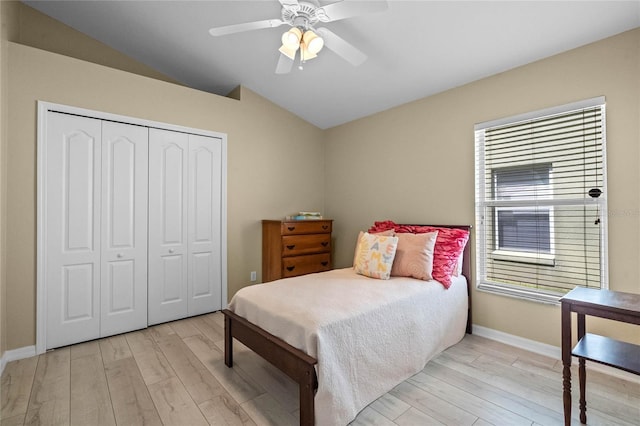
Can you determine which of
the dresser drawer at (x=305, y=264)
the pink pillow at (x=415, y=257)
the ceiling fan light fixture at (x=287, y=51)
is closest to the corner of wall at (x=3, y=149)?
the ceiling fan light fixture at (x=287, y=51)

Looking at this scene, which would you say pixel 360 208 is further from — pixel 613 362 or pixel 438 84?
pixel 613 362

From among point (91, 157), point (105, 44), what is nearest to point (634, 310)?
point (91, 157)

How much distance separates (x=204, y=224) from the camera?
3.34m

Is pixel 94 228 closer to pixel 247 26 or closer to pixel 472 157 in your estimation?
pixel 247 26

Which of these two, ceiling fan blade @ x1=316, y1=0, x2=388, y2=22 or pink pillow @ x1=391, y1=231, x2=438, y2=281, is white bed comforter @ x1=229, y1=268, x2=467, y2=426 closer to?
pink pillow @ x1=391, y1=231, x2=438, y2=281

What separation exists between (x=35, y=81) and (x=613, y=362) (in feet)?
14.1

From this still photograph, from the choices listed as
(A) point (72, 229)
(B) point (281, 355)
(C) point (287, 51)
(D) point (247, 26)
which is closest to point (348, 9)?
(C) point (287, 51)

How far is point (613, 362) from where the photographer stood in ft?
4.59

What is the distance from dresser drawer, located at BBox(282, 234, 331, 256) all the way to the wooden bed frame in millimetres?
1373

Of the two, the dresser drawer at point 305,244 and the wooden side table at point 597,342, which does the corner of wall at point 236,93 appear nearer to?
the dresser drawer at point 305,244

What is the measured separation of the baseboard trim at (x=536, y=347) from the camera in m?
2.04

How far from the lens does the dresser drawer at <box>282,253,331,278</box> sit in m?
3.49

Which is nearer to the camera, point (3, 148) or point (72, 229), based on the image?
point (3, 148)

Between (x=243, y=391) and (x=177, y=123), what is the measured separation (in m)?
2.67
